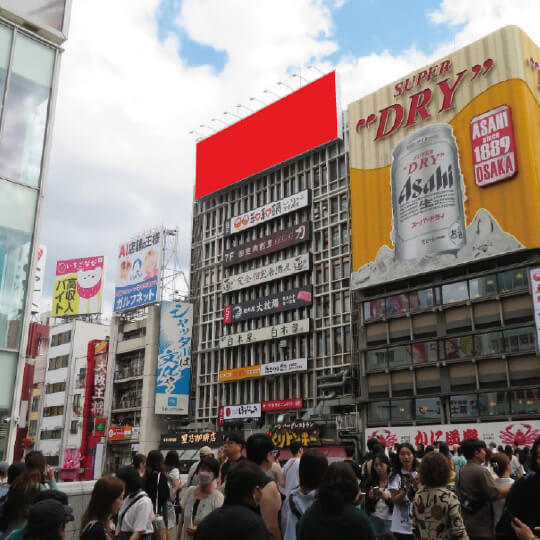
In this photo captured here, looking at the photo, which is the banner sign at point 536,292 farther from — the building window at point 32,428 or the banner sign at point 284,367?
the building window at point 32,428

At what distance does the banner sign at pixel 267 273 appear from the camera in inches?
1829

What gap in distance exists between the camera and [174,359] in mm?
52375

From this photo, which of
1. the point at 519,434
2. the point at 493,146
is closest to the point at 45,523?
the point at 519,434

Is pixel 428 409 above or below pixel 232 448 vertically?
above

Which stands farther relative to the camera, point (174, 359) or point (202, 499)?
point (174, 359)

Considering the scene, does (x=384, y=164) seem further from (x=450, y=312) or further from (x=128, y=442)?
(x=128, y=442)

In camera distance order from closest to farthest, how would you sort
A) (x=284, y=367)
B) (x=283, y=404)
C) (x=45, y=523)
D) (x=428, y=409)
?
(x=45, y=523)
(x=428, y=409)
(x=283, y=404)
(x=284, y=367)

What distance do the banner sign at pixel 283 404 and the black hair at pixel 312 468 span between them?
38668mm

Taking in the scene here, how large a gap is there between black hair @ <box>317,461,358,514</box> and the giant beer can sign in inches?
1295

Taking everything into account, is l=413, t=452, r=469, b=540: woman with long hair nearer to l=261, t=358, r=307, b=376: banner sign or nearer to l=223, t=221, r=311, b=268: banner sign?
l=261, t=358, r=307, b=376: banner sign

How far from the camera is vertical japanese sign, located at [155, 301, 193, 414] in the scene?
5150cm

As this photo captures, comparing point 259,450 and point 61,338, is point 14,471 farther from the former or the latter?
point 61,338

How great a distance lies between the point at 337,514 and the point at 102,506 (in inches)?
81.7

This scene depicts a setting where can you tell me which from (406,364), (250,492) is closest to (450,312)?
(406,364)
